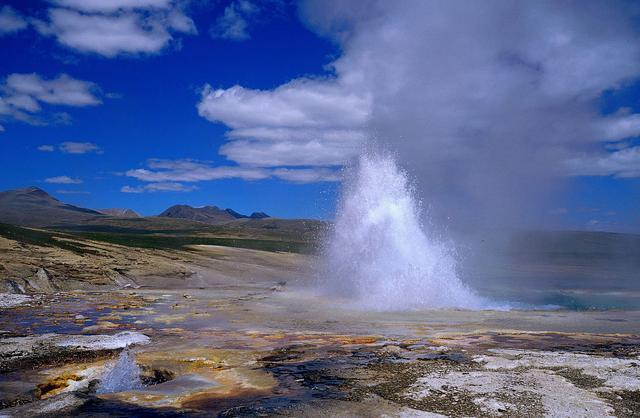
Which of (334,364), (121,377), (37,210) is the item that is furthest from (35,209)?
(334,364)

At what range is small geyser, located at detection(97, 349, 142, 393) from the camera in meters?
8.27

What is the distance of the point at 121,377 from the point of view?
861 cm

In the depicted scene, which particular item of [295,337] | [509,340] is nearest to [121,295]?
[295,337]

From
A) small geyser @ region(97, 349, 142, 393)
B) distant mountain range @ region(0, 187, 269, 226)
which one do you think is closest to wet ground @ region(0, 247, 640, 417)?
small geyser @ region(97, 349, 142, 393)

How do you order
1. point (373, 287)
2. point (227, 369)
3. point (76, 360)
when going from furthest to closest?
point (373, 287) → point (76, 360) → point (227, 369)

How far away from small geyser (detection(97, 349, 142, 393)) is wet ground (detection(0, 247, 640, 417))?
0.54 ft

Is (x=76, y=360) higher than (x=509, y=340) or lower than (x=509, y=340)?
lower

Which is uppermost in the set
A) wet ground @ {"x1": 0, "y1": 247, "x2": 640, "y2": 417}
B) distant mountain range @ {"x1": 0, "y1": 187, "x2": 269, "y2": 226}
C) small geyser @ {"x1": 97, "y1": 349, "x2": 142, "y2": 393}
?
distant mountain range @ {"x1": 0, "y1": 187, "x2": 269, "y2": 226}

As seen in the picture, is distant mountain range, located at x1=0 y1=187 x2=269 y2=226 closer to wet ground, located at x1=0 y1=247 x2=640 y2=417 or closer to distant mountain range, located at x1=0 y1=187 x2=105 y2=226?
distant mountain range, located at x1=0 y1=187 x2=105 y2=226

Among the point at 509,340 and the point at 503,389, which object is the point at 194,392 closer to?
the point at 503,389

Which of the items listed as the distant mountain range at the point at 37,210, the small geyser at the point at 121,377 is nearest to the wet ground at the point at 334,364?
the small geyser at the point at 121,377

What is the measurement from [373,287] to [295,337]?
1008 centimetres

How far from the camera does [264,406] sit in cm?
673

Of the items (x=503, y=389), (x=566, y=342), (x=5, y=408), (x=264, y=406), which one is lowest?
(x=5, y=408)
